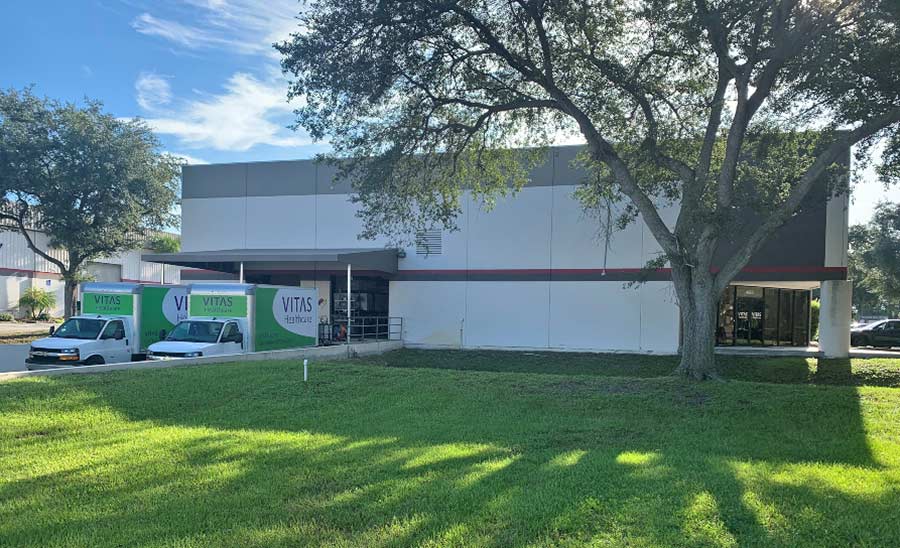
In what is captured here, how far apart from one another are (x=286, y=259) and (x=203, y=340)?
6.93m

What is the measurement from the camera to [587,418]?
1004 cm

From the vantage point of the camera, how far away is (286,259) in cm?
2414

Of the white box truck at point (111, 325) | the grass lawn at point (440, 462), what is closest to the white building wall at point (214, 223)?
the white box truck at point (111, 325)

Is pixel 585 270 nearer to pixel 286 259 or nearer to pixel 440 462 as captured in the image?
pixel 286 259

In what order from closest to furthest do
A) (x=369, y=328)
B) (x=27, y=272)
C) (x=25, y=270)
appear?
(x=369, y=328) < (x=25, y=270) < (x=27, y=272)

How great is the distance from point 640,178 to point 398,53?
7.86 meters

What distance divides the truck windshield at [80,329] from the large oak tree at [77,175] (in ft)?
36.4

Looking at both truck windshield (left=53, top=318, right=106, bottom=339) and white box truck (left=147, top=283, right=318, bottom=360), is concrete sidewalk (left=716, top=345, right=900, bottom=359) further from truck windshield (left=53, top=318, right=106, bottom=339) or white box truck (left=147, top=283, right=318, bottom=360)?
truck windshield (left=53, top=318, right=106, bottom=339)

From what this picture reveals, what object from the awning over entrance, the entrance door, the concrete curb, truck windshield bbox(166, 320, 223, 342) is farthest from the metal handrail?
the entrance door

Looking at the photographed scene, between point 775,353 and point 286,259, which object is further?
point 775,353

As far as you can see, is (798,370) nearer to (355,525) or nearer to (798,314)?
(798,314)

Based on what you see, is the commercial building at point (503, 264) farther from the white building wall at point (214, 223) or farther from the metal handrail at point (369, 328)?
the metal handrail at point (369, 328)

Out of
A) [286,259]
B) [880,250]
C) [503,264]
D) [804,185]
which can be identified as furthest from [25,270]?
[880,250]

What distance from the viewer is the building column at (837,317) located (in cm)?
2331
